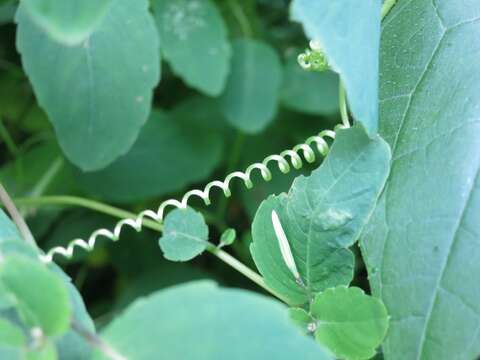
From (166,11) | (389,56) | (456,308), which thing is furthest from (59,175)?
(456,308)

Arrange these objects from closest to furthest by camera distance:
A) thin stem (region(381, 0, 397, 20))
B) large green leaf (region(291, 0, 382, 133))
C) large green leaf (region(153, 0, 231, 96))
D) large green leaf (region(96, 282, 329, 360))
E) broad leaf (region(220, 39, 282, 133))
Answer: large green leaf (region(96, 282, 329, 360))
large green leaf (region(291, 0, 382, 133))
thin stem (region(381, 0, 397, 20))
large green leaf (region(153, 0, 231, 96))
broad leaf (region(220, 39, 282, 133))

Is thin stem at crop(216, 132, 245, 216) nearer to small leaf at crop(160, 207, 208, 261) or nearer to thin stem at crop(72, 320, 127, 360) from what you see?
small leaf at crop(160, 207, 208, 261)

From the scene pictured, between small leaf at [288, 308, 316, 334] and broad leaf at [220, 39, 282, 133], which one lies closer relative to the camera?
small leaf at [288, 308, 316, 334]

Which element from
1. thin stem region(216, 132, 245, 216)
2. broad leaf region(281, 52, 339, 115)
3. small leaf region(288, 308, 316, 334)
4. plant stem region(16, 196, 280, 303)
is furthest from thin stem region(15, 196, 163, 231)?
broad leaf region(281, 52, 339, 115)

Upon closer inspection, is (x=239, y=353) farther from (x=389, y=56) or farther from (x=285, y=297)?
(x=389, y=56)

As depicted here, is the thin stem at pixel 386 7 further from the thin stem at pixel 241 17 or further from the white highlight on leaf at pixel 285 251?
the thin stem at pixel 241 17

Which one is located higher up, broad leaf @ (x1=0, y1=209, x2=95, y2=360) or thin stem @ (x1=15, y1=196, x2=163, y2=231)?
broad leaf @ (x1=0, y1=209, x2=95, y2=360)

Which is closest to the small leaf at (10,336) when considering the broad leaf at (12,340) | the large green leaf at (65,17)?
the broad leaf at (12,340)
